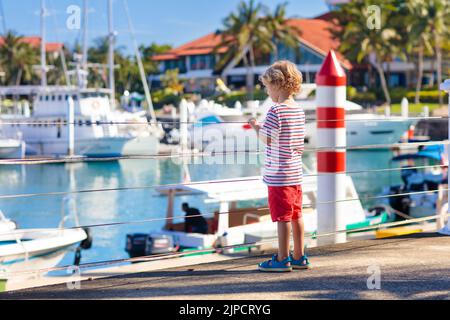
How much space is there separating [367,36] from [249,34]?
11.8 metres

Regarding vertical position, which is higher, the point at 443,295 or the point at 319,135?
the point at 319,135

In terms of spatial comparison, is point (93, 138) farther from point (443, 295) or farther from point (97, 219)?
point (443, 295)

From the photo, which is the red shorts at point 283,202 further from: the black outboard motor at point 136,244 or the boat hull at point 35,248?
the black outboard motor at point 136,244

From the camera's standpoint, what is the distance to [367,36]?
59906 millimetres

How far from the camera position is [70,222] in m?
22.0

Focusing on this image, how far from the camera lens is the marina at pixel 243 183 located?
14.7ft

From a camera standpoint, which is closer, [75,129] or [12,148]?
[12,148]

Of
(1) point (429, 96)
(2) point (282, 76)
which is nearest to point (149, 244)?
(2) point (282, 76)

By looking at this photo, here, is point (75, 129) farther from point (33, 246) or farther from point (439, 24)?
point (33, 246)

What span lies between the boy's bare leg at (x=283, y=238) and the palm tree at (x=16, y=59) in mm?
83471

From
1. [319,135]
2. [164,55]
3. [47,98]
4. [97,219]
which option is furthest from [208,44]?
[319,135]

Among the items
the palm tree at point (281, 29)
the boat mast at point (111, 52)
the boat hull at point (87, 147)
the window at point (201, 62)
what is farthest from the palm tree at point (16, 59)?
the boat hull at point (87, 147)
